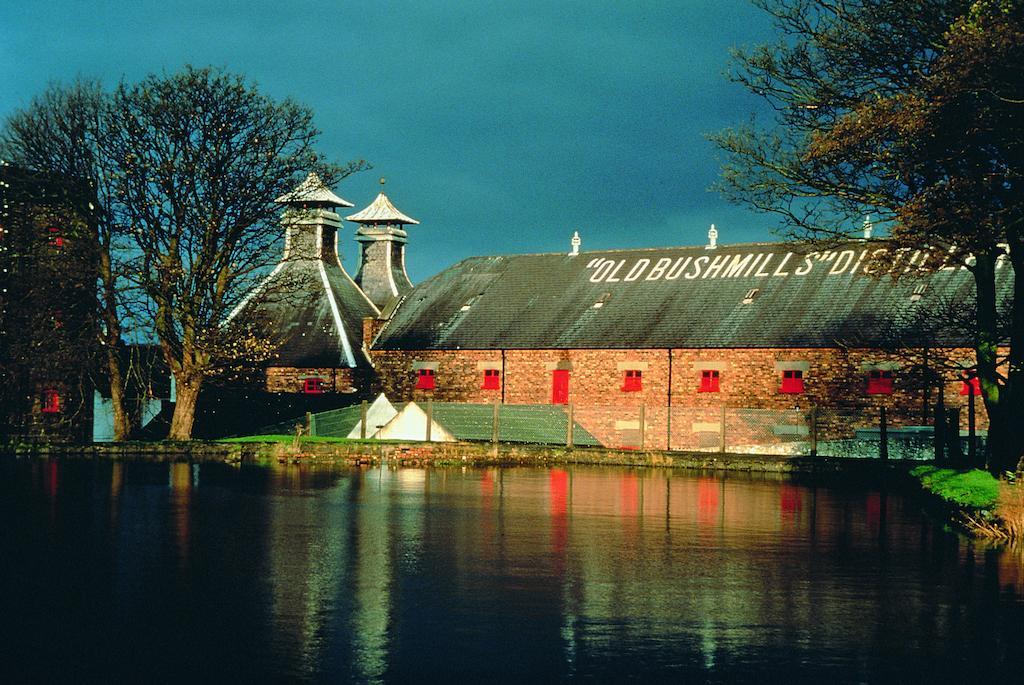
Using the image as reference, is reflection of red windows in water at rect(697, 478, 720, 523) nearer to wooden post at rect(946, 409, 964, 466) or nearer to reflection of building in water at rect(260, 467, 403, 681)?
reflection of building in water at rect(260, 467, 403, 681)

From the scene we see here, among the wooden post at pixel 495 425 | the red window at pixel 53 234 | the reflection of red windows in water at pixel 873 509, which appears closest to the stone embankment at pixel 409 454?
the wooden post at pixel 495 425

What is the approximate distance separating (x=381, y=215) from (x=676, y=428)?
31.6 meters

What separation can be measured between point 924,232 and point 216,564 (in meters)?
13.3

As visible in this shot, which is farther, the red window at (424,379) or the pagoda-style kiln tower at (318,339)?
the pagoda-style kiln tower at (318,339)

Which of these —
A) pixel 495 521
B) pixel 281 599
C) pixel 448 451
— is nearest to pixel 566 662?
pixel 281 599

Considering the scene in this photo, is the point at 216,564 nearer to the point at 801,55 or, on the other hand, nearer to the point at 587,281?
the point at 801,55

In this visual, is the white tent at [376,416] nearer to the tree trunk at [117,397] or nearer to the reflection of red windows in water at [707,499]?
the tree trunk at [117,397]

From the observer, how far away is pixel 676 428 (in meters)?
44.6

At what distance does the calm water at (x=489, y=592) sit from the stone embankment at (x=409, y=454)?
1147cm

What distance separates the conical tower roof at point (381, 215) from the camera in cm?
7081

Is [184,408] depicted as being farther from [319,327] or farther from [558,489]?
[319,327]

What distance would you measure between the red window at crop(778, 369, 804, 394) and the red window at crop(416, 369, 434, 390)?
1516cm

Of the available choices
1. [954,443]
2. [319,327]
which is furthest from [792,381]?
[319,327]

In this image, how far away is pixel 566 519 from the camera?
17.9m
